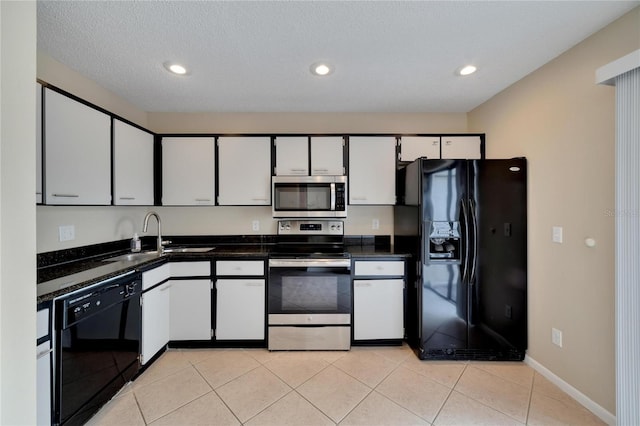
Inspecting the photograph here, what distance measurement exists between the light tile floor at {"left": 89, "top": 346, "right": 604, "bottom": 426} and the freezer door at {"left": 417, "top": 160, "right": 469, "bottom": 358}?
265 millimetres

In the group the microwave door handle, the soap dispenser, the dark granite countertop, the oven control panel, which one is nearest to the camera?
the dark granite countertop

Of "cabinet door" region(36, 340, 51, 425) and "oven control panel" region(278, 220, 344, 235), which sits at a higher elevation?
"oven control panel" region(278, 220, 344, 235)

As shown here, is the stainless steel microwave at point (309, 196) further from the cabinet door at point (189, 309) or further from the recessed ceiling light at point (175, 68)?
the recessed ceiling light at point (175, 68)

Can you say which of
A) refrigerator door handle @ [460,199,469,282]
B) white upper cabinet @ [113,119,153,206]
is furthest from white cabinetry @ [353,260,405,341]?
white upper cabinet @ [113,119,153,206]

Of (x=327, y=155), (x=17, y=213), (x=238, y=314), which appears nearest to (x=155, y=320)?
(x=238, y=314)

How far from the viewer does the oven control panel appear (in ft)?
9.35

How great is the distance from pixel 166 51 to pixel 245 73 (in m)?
0.56

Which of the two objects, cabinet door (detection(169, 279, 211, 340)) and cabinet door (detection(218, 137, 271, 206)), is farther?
cabinet door (detection(218, 137, 271, 206))

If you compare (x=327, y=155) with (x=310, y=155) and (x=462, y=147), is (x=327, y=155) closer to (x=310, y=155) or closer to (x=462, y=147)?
(x=310, y=155)

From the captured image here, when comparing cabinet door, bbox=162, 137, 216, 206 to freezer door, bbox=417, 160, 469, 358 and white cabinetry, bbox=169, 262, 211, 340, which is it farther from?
freezer door, bbox=417, 160, 469, 358

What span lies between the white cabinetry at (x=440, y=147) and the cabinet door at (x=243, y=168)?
151 centimetres

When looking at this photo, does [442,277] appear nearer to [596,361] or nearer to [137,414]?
[596,361]

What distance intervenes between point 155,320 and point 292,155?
6.60 ft

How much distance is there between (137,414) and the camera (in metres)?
1.65
